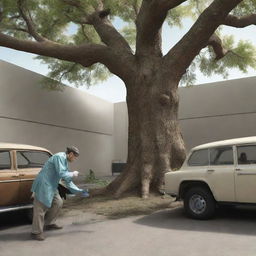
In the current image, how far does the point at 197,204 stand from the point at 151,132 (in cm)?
411

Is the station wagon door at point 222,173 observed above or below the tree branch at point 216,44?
below

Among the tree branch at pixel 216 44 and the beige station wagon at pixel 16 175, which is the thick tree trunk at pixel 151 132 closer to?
the beige station wagon at pixel 16 175

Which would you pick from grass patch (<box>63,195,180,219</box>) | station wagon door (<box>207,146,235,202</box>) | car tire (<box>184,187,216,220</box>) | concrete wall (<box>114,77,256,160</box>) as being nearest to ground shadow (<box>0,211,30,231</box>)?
grass patch (<box>63,195,180,219</box>)

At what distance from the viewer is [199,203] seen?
25.8 ft

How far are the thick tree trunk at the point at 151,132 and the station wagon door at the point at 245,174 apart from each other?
393 cm

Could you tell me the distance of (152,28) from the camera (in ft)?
39.9

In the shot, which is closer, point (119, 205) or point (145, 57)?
point (119, 205)

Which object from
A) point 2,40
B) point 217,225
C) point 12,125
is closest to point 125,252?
point 217,225

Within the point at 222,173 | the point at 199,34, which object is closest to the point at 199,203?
the point at 222,173

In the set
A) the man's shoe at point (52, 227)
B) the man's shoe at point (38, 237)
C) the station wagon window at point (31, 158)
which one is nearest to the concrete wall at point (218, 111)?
the station wagon window at point (31, 158)

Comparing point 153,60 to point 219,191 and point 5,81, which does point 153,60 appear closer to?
point 219,191

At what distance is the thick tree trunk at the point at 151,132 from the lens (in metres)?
11.3

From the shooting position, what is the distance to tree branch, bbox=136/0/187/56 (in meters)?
11.3

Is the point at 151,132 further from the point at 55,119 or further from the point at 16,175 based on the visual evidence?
the point at 55,119
